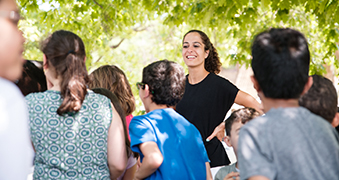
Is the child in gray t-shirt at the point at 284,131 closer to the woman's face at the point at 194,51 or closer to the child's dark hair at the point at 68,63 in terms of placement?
the child's dark hair at the point at 68,63

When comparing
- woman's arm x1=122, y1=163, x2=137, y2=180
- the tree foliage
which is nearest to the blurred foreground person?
woman's arm x1=122, y1=163, x2=137, y2=180

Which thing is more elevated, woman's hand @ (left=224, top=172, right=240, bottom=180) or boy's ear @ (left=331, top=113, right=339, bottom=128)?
boy's ear @ (left=331, top=113, right=339, bottom=128)

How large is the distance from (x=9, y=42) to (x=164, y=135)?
122cm

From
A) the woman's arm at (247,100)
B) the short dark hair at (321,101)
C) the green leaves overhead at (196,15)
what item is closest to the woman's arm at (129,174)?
the woman's arm at (247,100)

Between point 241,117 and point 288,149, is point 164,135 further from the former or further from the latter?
point 288,149

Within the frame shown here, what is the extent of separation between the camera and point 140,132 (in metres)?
2.05

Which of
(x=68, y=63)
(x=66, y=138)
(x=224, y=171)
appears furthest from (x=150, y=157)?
(x=68, y=63)

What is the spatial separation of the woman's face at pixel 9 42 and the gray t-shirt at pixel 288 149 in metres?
0.86

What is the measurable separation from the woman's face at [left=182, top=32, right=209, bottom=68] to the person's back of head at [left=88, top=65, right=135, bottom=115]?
730mm

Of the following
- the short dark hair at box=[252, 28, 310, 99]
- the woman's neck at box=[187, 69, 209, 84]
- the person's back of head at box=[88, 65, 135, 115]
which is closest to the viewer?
the short dark hair at box=[252, 28, 310, 99]

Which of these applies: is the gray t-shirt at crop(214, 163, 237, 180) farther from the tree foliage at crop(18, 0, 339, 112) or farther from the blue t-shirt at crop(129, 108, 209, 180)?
the tree foliage at crop(18, 0, 339, 112)

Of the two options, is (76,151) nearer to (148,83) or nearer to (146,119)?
(146,119)

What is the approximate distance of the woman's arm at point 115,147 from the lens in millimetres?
1978

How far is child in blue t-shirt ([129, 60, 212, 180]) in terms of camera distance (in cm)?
205
